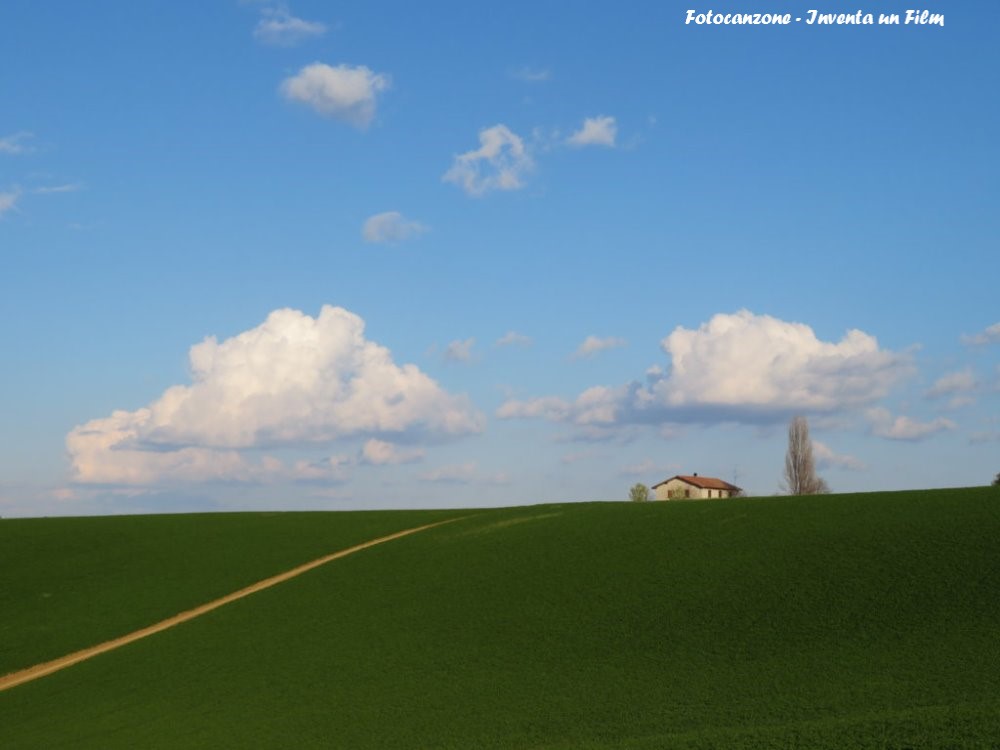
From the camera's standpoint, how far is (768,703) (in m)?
19.1

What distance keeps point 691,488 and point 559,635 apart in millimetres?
61429

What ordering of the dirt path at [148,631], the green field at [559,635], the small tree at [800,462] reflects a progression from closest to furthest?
the green field at [559,635]
the dirt path at [148,631]
the small tree at [800,462]

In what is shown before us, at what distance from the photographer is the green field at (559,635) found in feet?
62.9

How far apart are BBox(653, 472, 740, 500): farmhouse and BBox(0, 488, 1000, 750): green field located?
146 ft

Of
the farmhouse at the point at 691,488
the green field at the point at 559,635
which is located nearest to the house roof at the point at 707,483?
the farmhouse at the point at 691,488

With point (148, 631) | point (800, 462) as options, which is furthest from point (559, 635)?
point (800, 462)

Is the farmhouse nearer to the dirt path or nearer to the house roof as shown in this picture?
the house roof

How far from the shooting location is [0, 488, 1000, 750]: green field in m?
19.2

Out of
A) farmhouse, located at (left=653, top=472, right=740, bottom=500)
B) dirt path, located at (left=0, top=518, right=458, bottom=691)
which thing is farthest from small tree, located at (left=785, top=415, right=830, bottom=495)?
dirt path, located at (left=0, top=518, right=458, bottom=691)

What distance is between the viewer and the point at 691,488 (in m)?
85.3

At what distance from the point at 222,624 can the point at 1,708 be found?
22.1 feet

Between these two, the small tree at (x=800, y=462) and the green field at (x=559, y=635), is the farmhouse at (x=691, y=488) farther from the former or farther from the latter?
the green field at (x=559, y=635)

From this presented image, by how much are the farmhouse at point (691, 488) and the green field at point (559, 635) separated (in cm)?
4449

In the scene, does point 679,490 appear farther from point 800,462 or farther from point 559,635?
point 559,635
